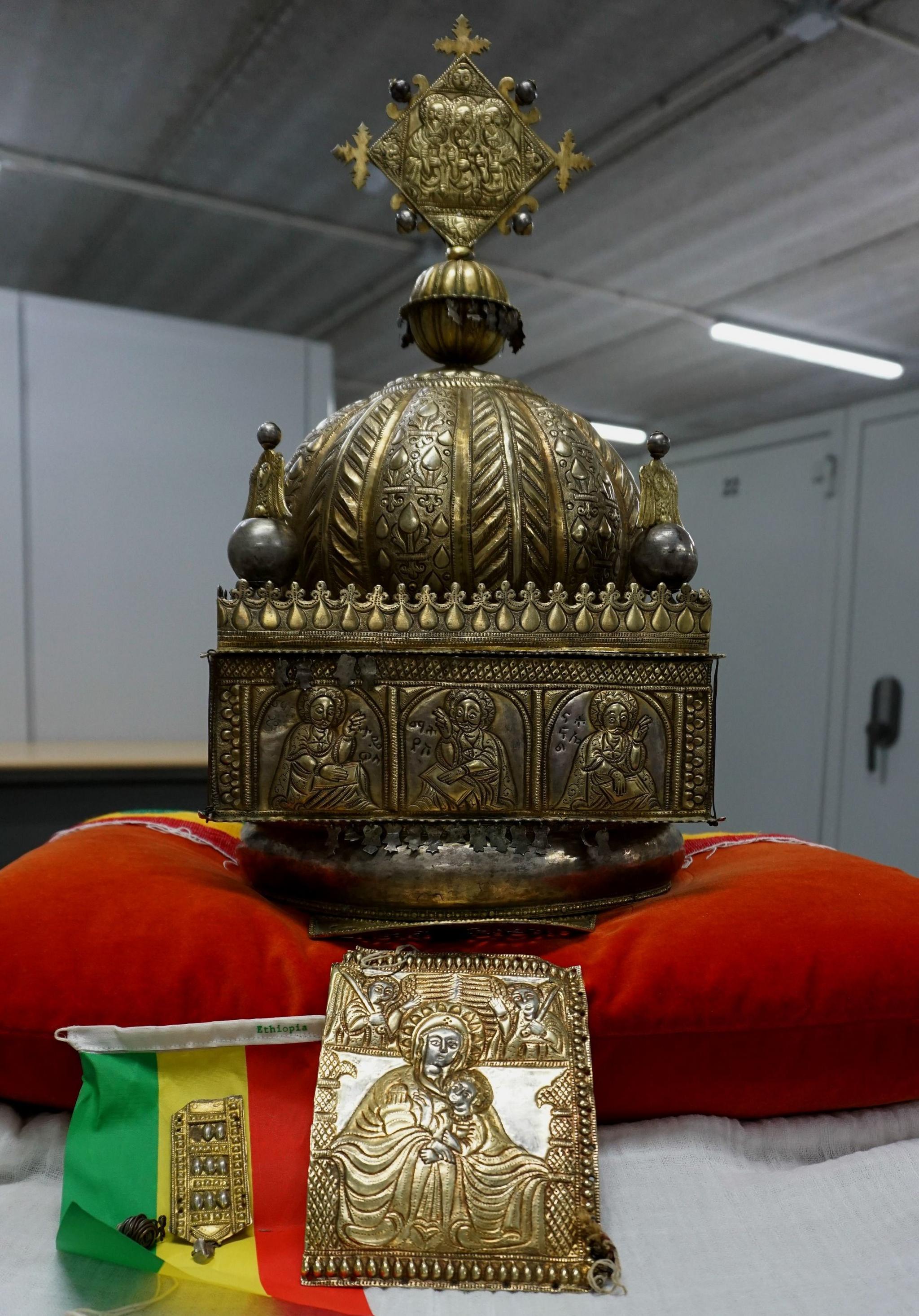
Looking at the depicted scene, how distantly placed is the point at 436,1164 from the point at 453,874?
0.35 meters

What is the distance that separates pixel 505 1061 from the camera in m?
0.94

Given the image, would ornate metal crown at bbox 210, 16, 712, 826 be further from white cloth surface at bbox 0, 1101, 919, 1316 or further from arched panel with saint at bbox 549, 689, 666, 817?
white cloth surface at bbox 0, 1101, 919, 1316

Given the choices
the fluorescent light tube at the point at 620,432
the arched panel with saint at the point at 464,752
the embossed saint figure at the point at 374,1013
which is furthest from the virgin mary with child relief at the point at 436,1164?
the fluorescent light tube at the point at 620,432

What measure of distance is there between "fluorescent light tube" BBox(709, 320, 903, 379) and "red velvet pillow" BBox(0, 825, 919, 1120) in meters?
2.86

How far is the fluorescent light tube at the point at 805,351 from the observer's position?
359 centimetres

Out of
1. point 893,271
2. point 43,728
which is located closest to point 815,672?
point 893,271

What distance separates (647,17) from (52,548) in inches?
78.1

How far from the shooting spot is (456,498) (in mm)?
1226

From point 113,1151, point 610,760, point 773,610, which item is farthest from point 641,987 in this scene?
Result: point 773,610

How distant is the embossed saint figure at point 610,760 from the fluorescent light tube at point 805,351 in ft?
8.98

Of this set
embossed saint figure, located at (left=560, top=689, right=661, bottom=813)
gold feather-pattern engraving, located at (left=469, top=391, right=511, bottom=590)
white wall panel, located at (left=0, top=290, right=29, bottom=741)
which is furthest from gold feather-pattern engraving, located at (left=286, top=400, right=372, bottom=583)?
white wall panel, located at (left=0, top=290, right=29, bottom=741)

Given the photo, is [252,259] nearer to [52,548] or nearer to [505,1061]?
[52,548]

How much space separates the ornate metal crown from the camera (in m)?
1.16

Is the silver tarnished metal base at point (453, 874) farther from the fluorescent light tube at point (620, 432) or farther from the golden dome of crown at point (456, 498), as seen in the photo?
the fluorescent light tube at point (620, 432)
